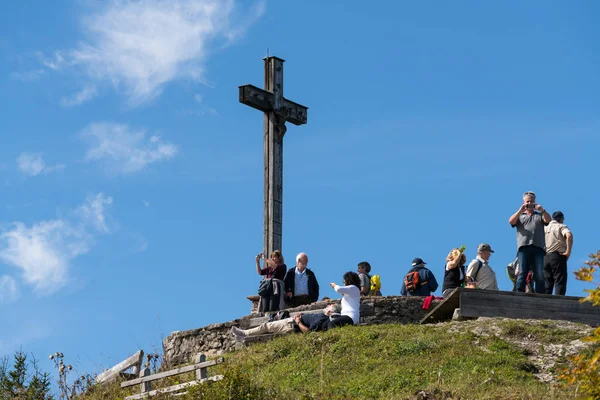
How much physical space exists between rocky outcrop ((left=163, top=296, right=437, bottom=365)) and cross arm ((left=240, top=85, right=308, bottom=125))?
4597 millimetres

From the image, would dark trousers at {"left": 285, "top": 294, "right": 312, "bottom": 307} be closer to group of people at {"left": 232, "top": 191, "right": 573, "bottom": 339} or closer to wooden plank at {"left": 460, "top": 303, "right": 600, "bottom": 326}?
group of people at {"left": 232, "top": 191, "right": 573, "bottom": 339}

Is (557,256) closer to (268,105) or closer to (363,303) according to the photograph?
(363,303)

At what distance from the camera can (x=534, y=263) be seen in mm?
17531

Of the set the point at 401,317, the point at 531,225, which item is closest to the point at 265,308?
the point at 401,317

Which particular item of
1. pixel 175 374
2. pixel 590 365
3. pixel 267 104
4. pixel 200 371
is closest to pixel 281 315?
pixel 175 374

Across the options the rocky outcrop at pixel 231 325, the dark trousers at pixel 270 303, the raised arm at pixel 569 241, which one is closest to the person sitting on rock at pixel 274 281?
the dark trousers at pixel 270 303

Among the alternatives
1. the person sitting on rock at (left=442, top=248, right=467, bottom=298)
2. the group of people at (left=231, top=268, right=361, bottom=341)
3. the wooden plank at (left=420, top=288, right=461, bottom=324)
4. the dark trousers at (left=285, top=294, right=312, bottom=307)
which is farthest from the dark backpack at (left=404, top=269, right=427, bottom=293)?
the dark trousers at (left=285, top=294, right=312, bottom=307)

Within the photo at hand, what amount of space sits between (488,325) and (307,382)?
11.5ft

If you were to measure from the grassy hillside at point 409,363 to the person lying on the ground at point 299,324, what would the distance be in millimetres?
346

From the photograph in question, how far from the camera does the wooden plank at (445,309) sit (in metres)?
17.2

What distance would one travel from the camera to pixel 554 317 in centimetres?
1722

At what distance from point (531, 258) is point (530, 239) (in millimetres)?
382

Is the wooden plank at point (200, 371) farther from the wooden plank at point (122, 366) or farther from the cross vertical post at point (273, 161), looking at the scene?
the cross vertical post at point (273, 161)

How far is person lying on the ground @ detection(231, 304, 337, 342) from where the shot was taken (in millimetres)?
A: 17344
